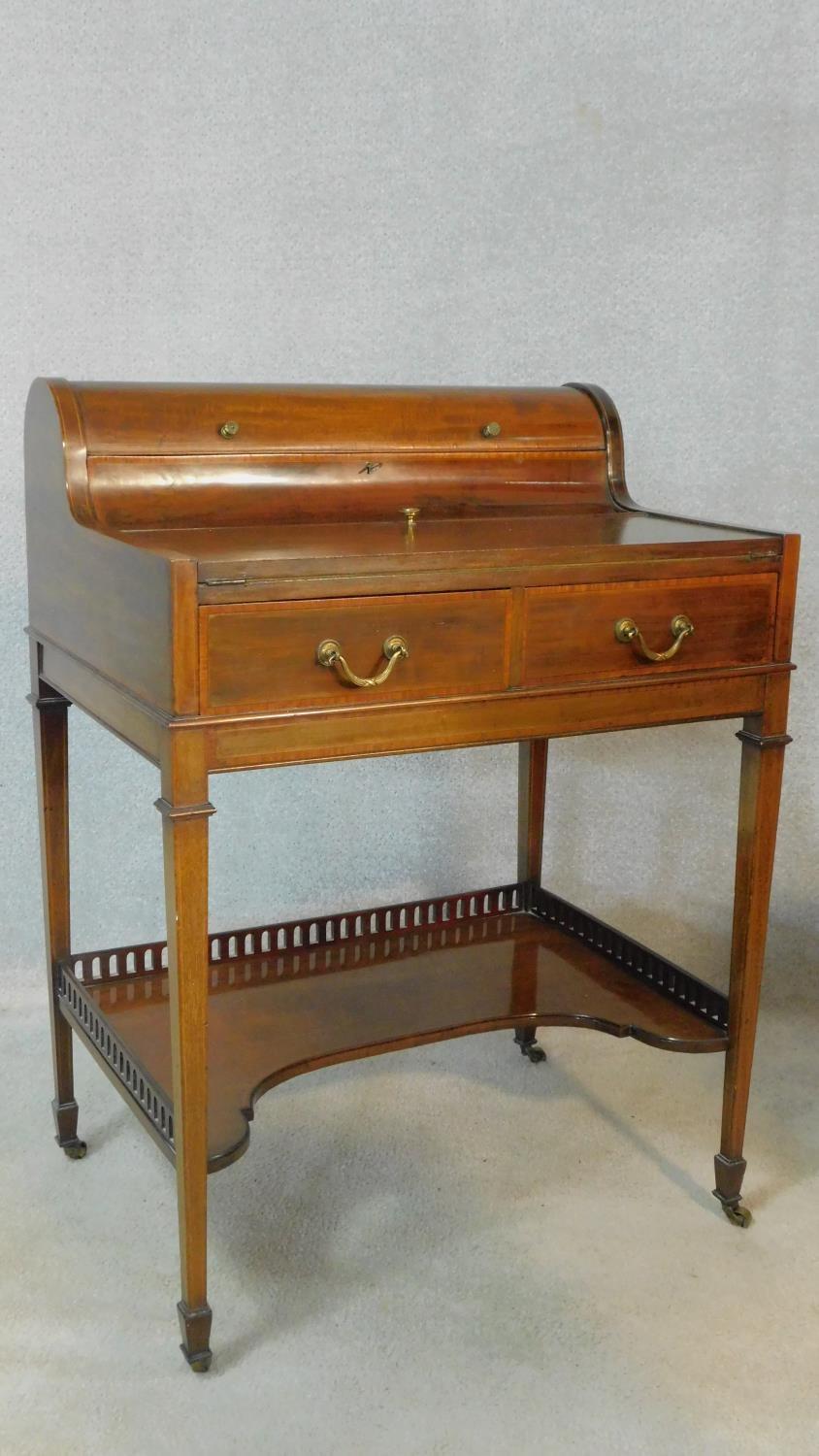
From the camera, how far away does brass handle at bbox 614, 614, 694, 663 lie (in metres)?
2.14

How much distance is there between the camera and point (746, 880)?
93.2 inches

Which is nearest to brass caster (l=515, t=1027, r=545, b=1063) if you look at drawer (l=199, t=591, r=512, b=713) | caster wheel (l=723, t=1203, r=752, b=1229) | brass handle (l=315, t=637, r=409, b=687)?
caster wheel (l=723, t=1203, r=752, b=1229)

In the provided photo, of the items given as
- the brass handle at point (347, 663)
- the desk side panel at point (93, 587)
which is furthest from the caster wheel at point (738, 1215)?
the desk side panel at point (93, 587)

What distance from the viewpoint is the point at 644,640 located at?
7.14ft

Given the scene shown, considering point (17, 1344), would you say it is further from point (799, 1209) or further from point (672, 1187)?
→ point (799, 1209)

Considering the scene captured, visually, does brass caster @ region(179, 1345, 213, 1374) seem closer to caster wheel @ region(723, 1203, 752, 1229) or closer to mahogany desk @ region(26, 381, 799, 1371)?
mahogany desk @ region(26, 381, 799, 1371)

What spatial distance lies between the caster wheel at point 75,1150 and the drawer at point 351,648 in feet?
3.65

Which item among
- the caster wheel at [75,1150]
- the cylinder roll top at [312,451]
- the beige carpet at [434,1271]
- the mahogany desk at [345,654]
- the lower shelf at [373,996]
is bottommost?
the beige carpet at [434,1271]

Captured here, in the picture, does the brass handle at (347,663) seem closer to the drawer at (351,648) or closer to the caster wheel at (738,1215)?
the drawer at (351,648)

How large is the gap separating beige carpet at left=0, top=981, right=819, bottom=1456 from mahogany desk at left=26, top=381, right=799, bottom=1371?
0.37 feet

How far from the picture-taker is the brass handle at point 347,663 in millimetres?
1898

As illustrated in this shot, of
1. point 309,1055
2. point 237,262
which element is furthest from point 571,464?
point 309,1055

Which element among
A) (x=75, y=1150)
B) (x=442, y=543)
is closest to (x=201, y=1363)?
(x=75, y=1150)

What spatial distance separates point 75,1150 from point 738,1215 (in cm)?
112
